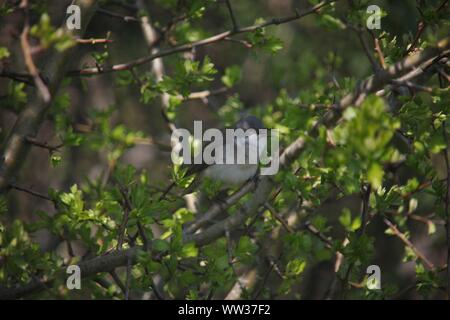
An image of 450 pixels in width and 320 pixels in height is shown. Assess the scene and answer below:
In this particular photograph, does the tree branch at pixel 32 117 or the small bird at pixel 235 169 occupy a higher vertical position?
the tree branch at pixel 32 117

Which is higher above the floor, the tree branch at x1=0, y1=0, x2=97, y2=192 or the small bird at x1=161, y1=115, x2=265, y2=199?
the tree branch at x1=0, y1=0, x2=97, y2=192

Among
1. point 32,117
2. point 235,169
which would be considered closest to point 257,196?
point 32,117

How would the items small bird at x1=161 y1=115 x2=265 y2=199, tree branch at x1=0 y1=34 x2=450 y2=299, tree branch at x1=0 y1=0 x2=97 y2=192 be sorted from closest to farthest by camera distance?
tree branch at x1=0 y1=34 x2=450 y2=299 < tree branch at x1=0 y1=0 x2=97 y2=192 < small bird at x1=161 y1=115 x2=265 y2=199

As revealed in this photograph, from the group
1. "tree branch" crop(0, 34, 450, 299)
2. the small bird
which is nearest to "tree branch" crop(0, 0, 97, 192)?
"tree branch" crop(0, 34, 450, 299)

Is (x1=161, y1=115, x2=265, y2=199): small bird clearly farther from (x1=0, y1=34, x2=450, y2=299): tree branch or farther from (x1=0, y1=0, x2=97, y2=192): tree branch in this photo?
(x1=0, y1=0, x2=97, y2=192): tree branch

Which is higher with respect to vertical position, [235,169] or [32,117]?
Result: [32,117]

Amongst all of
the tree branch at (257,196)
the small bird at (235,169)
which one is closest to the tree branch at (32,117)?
the tree branch at (257,196)

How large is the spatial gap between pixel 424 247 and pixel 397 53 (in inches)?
165

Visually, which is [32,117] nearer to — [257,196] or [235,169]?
[257,196]

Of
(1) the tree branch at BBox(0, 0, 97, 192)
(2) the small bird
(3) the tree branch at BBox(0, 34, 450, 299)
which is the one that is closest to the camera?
(3) the tree branch at BBox(0, 34, 450, 299)

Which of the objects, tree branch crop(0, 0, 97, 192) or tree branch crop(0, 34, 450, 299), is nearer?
tree branch crop(0, 34, 450, 299)

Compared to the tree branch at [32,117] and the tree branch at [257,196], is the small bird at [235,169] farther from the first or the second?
the tree branch at [32,117]

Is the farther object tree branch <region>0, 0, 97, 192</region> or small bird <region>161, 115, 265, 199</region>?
small bird <region>161, 115, 265, 199</region>
